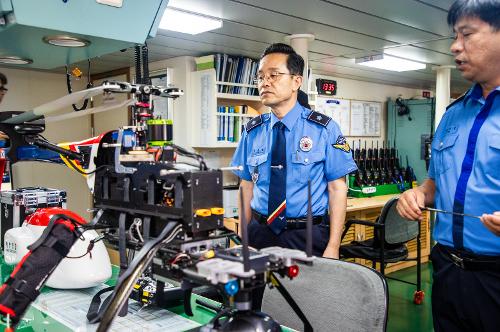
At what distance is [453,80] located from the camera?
6.20 meters

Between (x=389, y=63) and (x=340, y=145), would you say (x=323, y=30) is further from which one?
(x=389, y=63)

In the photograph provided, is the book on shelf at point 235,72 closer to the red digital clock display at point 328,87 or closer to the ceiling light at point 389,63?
the ceiling light at point 389,63

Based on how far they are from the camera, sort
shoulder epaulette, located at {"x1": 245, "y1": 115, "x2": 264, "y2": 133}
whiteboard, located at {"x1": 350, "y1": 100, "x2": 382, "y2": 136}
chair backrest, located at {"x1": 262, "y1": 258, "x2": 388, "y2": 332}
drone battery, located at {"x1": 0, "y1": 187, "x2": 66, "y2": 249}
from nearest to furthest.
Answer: chair backrest, located at {"x1": 262, "y1": 258, "x2": 388, "y2": 332}, drone battery, located at {"x1": 0, "y1": 187, "x2": 66, "y2": 249}, shoulder epaulette, located at {"x1": 245, "y1": 115, "x2": 264, "y2": 133}, whiteboard, located at {"x1": 350, "y1": 100, "x2": 382, "y2": 136}

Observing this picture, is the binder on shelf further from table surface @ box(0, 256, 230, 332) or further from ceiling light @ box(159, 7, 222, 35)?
table surface @ box(0, 256, 230, 332)

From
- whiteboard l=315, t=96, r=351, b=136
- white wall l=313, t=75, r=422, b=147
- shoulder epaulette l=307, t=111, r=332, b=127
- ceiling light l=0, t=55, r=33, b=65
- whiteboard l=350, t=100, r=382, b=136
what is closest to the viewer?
ceiling light l=0, t=55, r=33, b=65

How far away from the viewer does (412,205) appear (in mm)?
1498

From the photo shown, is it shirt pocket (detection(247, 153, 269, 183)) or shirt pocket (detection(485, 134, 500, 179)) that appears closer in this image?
shirt pocket (detection(485, 134, 500, 179))

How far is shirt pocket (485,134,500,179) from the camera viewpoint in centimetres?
137

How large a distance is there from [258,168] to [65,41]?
1.17 metres

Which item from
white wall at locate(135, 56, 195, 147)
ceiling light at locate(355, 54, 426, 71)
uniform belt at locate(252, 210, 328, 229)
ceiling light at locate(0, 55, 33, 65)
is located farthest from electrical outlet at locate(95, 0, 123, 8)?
ceiling light at locate(355, 54, 426, 71)

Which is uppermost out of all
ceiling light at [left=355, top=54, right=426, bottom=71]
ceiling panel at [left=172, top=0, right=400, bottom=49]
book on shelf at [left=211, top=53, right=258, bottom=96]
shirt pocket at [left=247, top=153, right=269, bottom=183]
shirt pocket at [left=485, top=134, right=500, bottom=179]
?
ceiling panel at [left=172, top=0, right=400, bottom=49]

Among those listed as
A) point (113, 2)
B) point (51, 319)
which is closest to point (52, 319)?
point (51, 319)

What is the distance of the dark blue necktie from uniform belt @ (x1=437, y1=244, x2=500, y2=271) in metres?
0.79

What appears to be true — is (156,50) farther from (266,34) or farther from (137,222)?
(137,222)
